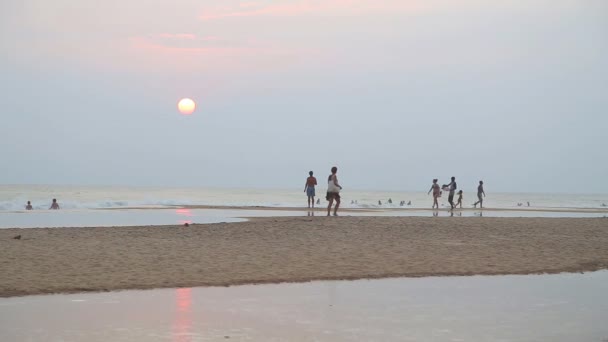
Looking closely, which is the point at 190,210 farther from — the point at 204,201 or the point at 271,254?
the point at 204,201

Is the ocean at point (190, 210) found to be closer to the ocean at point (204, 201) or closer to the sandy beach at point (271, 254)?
the ocean at point (204, 201)

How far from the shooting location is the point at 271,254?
50.1 feet

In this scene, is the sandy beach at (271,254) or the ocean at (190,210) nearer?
the sandy beach at (271,254)

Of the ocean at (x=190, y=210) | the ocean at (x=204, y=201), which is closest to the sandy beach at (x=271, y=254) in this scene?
the ocean at (x=190, y=210)

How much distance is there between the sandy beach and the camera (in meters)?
12.0

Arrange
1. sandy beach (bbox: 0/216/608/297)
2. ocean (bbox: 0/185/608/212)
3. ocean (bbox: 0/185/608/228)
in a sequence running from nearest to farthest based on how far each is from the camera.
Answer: sandy beach (bbox: 0/216/608/297) < ocean (bbox: 0/185/608/228) < ocean (bbox: 0/185/608/212)

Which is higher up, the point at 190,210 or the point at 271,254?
the point at 190,210

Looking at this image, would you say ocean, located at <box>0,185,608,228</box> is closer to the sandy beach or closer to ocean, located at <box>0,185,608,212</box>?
ocean, located at <box>0,185,608,212</box>

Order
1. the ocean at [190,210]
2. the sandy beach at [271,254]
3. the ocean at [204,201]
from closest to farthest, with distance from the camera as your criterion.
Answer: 1. the sandy beach at [271,254]
2. the ocean at [190,210]
3. the ocean at [204,201]

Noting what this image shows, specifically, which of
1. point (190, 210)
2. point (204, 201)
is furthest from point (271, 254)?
point (204, 201)

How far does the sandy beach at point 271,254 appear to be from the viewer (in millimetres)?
11953

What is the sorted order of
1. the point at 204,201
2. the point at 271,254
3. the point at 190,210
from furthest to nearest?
the point at 204,201
the point at 190,210
the point at 271,254

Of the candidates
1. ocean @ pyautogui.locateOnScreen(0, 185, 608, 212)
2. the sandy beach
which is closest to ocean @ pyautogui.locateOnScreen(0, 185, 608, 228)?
ocean @ pyautogui.locateOnScreen(0, 185, 608, 212)

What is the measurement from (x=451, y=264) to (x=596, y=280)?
2952 millimetres
